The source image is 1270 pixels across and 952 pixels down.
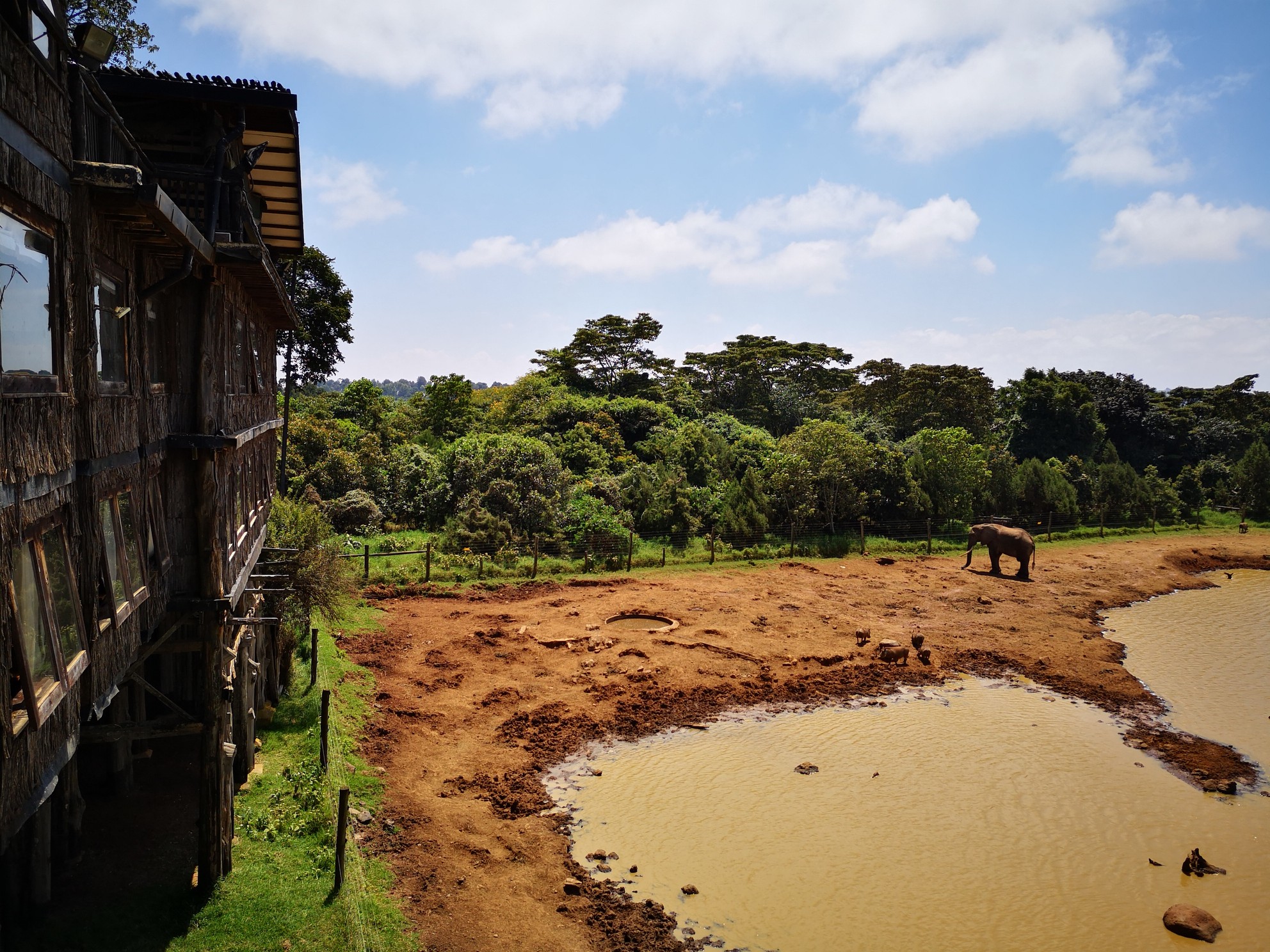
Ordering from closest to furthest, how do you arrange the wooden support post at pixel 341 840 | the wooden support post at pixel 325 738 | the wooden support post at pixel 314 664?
the wooden support post at pixel 341 840
the wooden support post at pixel 325 738
the wooden support post at pixel 314 664

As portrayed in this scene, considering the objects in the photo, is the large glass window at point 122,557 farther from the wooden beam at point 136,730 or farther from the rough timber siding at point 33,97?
the rough timber siding at point 33,97

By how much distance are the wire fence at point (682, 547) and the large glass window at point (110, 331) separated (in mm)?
15120

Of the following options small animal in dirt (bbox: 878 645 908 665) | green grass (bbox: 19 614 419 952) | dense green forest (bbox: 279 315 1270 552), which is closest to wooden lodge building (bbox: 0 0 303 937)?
green grass (bbox: 19 614 419 952)

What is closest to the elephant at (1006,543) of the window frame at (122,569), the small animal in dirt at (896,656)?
the small animal in dirt at (896,656)

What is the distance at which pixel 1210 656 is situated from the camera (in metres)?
19.7

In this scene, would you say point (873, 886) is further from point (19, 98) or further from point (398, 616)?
point (398, 616)

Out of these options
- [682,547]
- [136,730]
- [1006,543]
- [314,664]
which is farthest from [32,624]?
[1006,543]

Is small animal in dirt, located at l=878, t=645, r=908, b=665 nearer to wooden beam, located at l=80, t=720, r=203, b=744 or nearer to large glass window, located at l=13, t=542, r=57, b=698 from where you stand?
wooden beam, located at l=80, t=720, r=203, b=744

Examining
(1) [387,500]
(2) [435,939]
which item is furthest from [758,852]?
(1) [387,500]

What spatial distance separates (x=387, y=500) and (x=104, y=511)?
2465cm

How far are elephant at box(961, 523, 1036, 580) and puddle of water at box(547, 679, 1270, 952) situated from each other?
467 inches

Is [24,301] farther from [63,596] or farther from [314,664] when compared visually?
[314,664]

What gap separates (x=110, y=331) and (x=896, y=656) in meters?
16.4

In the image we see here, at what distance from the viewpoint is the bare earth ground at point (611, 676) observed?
31.1ft
